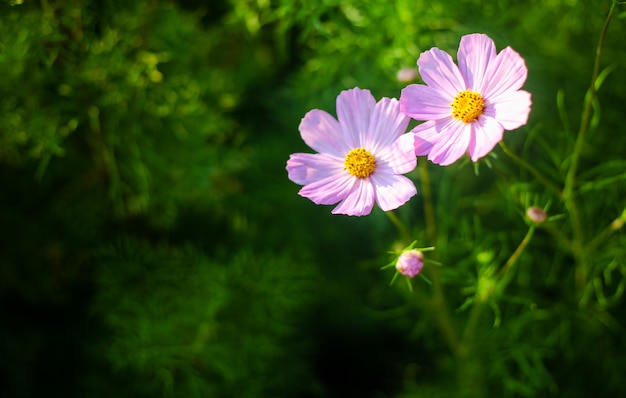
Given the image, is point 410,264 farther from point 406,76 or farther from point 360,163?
point 406,76

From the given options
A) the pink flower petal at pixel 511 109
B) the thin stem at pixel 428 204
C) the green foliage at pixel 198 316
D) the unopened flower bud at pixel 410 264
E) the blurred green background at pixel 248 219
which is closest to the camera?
the pink flower petal at pixel 511 109

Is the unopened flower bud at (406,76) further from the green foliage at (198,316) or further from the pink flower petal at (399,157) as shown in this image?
the green foliage at (198,316)

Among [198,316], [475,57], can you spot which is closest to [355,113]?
[475,57]

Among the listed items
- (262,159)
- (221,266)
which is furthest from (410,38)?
(221,266)

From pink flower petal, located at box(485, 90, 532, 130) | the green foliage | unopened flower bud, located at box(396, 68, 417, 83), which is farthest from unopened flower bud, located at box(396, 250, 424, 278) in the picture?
the green foliage

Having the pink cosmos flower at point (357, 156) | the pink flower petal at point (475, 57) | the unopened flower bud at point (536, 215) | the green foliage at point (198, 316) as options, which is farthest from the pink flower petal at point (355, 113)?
the green foliage at point (198, 316)

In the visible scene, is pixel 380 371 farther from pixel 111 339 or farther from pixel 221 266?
pixel 111 339

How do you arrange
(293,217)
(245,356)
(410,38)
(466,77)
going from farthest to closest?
(293,217), (245,356), (410,38), (466,77)
